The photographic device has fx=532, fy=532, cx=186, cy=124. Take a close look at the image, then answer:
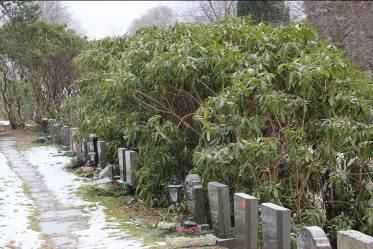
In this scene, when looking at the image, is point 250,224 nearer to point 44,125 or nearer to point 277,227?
point 277,227

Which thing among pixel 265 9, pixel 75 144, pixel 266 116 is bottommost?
pixel 75 144

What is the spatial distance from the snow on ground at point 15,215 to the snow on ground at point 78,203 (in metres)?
0.63

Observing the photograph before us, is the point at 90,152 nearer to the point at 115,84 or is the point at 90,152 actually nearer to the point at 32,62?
the point at 115,84

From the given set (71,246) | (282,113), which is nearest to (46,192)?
(71,246)

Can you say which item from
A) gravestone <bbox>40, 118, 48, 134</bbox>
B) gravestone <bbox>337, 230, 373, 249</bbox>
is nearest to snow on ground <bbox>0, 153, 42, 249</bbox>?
gravestone <bbox>337, 230, 373, 249</bbox>

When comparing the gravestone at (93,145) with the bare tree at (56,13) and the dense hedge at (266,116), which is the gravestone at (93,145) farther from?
the bare tree at (56,13)

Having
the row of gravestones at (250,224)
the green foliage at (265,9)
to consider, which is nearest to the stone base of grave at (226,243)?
the row of gravestones at (250,224)

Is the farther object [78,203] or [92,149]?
[92,149]

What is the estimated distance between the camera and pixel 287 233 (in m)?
5.69

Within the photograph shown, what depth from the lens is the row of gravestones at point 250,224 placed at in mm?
4895

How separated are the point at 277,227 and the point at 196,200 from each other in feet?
7.24

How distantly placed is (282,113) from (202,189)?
5.75 feet

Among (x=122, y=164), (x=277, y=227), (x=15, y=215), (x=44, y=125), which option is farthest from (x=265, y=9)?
(x=277, y=227)

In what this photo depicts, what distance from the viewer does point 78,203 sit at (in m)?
10.0
